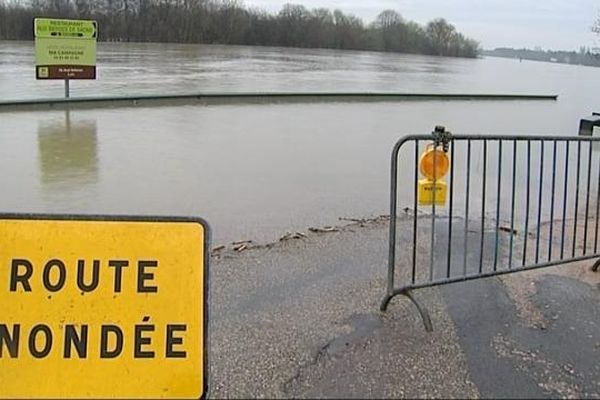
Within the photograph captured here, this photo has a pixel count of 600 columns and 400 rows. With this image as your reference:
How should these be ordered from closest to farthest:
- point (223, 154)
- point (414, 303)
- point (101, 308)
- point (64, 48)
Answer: point (101, 308) < point (414, 303) < point (223, 154) < point (64, 48)

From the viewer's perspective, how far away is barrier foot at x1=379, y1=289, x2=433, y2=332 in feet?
11.2

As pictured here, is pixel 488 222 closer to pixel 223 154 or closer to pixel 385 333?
pixel 385 333

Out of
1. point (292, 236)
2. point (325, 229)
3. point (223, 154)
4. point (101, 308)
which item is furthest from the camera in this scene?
point (223, 154)

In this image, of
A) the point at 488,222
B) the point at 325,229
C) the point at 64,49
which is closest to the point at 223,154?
the point at 325,229

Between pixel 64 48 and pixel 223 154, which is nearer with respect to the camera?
pixel 223 154

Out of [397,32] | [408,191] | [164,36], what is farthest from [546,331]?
[397,32]

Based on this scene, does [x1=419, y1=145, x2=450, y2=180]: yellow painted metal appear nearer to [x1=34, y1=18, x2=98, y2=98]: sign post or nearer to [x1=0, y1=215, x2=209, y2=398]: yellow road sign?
Answer: [x1=0, y1=215, x2=209, y2=398]: yellow road sign

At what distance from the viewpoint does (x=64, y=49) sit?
13508 mm

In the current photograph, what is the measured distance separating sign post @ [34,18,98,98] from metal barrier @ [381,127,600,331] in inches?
324

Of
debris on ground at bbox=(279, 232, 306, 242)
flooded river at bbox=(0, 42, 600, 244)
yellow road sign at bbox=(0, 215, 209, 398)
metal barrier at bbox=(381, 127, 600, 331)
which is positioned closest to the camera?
yellow road sign at bbox=(0, 215, 209, 398)

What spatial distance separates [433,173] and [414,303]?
0.78m

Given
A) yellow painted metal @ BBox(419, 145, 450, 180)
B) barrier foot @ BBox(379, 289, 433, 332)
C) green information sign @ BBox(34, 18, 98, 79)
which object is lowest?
barrier foot @ BBox(379, 289, 433, 332)

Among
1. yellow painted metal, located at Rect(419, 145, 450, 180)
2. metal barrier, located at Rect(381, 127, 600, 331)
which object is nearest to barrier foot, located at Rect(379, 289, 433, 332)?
metal barrier, located at Rect(381, 127, 600, 331)

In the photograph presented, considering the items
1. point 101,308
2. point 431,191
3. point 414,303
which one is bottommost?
point 414,303
